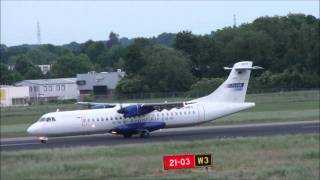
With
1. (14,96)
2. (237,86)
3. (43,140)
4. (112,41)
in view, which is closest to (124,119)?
(43,140)

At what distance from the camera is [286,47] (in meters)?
9.46

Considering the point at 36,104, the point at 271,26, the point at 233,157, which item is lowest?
the point at 233,157

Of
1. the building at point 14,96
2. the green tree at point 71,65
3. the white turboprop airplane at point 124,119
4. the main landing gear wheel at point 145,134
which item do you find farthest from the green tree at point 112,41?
the main landing gear wheel at point 145,134

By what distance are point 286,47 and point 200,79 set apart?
4.09 feet

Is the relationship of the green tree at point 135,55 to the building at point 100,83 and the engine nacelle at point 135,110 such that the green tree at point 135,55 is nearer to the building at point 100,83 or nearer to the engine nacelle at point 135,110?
the building at point 100,83

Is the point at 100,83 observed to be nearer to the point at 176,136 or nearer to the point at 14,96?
the point at 14,96

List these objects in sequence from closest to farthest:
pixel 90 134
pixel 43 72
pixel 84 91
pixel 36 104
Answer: pixel 36 104
pixel 84 91
pixel 43 72
pixel 90 134

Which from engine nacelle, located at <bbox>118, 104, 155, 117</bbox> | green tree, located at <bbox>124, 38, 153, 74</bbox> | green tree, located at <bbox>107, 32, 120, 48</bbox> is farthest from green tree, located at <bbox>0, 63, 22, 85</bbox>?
engine nacelle, located at <bbox>118, 104, 155, 117</bbox>

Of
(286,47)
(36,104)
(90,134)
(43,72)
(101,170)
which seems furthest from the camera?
(90,134)

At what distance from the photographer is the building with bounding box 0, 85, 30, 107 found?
29.3 feet

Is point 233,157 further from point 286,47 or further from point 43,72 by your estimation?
point 286,47

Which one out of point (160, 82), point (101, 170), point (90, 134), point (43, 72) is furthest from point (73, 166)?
point (90, 134)

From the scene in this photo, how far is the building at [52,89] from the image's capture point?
10.5 m

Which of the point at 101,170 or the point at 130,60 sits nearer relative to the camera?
the point at 130,60
